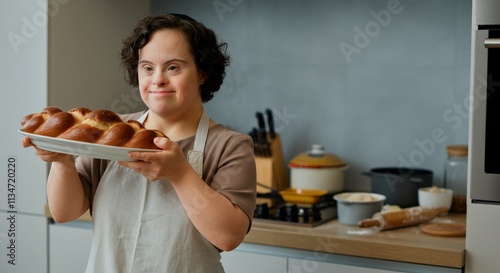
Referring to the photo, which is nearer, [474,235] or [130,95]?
[474,235]

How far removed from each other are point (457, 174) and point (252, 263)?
0.71 meters

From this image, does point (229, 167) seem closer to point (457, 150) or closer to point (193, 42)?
point (193, 42)

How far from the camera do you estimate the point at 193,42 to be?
1380 millimetres

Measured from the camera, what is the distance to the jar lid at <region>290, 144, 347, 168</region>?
231 centimetres

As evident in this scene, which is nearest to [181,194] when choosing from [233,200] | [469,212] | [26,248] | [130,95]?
[233,200]

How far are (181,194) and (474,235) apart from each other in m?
0.79

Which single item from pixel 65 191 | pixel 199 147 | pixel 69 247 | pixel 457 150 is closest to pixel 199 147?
pixel 199 147

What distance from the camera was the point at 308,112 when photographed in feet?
8.09

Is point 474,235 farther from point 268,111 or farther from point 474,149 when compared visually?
point 268,111

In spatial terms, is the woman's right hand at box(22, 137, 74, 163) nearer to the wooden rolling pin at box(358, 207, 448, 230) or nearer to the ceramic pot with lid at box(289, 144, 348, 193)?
the wooden rolling pin at box(358, 207, 448, 230)

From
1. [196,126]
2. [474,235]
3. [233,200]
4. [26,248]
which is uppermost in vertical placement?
[196,126]

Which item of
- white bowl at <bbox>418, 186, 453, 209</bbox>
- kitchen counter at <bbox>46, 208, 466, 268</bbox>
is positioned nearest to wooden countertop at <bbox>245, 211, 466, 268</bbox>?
kitchen counter at <bbox>46, 208, 466, 268</bbox>

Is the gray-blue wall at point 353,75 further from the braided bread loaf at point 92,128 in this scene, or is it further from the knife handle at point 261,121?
the braided bread loaf at point 92,128

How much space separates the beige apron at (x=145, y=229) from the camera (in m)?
1.39
